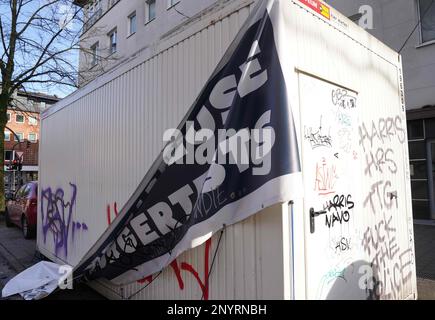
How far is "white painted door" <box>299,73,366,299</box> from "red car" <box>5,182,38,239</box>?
804cm

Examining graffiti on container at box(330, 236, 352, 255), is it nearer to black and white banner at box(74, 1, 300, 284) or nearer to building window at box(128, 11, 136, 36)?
black and white banner at box(74, 1, 300, 284)

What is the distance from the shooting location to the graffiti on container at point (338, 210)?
117 inches

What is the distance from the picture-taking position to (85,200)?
514 centimetres

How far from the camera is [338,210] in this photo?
3121 mm

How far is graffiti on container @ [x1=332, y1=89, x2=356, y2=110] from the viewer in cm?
328

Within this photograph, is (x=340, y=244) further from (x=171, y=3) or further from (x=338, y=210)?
(x=171, y=3)

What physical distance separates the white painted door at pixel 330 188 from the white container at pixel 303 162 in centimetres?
2

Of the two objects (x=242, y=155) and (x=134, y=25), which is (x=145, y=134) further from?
(x=134, y=25)

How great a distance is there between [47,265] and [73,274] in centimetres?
115

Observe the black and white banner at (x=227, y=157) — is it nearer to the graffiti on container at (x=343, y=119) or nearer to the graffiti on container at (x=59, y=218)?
the graffiti on container at (x=343, y=119)

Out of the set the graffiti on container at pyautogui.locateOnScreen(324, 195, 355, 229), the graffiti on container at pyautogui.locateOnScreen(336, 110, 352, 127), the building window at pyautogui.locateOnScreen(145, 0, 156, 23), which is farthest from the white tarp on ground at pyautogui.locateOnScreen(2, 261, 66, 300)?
the building window at pyautogui.locateOnScreen(145, 0, 156, 23)

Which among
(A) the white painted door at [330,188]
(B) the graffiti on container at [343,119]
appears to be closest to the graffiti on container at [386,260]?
(A) the white painted door at [330,188]

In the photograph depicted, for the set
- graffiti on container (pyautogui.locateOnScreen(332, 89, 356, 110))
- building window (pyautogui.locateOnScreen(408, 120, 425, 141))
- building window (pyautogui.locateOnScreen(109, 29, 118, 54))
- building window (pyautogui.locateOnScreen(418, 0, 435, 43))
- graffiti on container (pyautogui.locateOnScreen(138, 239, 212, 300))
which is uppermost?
building window (pyautogui.locateOnScreen(109, 29, 118, 54))

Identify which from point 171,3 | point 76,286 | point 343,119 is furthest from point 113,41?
point 343,119
